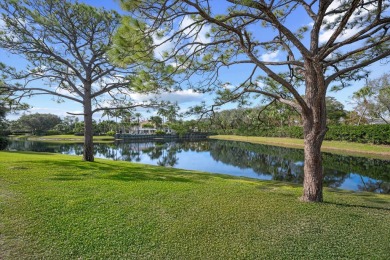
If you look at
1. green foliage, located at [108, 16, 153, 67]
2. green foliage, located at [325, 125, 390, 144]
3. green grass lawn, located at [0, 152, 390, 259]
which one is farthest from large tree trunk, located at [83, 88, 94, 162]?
green foliage, located at [325, 125, 390, 144]

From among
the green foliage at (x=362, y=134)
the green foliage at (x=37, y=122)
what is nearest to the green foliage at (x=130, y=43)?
the green foliage at (x=362, y=134)

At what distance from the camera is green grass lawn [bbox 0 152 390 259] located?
2.71 meters

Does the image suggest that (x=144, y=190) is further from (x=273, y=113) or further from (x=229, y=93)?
(x=273, y=113)

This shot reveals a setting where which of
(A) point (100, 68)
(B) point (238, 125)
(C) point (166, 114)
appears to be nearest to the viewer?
(B) point (238, 125)

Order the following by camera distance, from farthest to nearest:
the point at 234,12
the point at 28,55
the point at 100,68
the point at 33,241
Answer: the point at 100,68
the point at 28,55
the point at 234,12
the point at 33,241

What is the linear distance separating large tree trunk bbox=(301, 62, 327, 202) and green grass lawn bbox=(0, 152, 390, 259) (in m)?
0.34

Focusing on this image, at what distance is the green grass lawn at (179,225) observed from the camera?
8.89 ft

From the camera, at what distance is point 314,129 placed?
4.43m

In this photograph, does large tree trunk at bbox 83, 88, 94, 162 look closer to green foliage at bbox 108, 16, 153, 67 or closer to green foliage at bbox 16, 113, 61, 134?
green foliage at bbox 108, 16, 153, 67

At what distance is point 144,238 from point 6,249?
146 centimetres

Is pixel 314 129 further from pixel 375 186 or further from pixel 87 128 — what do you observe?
pixel 87 128

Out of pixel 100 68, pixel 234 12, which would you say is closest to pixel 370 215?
pixel 234 12

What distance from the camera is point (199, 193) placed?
525 centimetres

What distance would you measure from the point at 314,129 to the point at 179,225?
2888 millimetres
